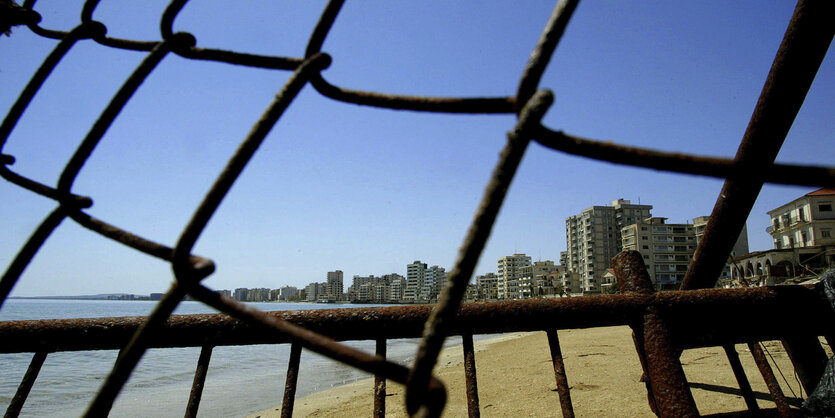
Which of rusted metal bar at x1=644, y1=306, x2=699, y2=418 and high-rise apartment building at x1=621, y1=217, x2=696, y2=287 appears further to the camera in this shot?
high-rise apartment building at x1=621, y1=217, x2=696, y2=287

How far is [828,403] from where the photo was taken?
1.60 meters

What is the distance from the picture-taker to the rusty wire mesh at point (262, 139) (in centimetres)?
45

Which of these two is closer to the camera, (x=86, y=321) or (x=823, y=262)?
(x=86, y=321)

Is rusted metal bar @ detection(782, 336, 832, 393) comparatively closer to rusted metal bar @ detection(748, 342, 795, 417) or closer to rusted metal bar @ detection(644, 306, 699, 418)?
rusted metal bar @ detection(748, 342, 795, 417)

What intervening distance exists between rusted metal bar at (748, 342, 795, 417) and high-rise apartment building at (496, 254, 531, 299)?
126m

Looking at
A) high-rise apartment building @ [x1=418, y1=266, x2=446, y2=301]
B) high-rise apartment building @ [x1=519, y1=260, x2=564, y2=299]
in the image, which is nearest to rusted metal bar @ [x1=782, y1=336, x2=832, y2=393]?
high-rise apartment building @ [x1=519, y1=260, x2=564, y2=299]

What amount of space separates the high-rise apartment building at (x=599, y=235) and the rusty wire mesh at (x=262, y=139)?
4123 inches

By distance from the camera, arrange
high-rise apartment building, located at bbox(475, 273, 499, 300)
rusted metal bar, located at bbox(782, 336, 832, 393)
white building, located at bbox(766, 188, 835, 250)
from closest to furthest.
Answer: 1. rusted metal bar, located at bbox(782, 336, 832, 393)
2. white building, located at bbox(766, 188, 835, 250)
3. high-rise apartment building, located at bbox(475, 273, 499, 300)

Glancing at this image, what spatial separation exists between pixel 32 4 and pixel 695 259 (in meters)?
2.41

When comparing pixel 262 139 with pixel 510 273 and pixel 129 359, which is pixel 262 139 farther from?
pixel 510 273

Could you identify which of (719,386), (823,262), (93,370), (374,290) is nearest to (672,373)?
(719,386)

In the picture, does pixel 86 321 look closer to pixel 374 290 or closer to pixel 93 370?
pixel 93 370

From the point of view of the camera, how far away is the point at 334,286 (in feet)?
598

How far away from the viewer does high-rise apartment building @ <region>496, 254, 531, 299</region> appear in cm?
12669
